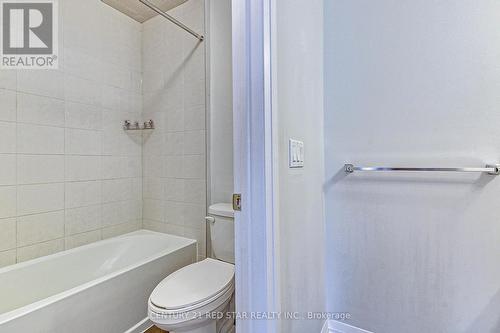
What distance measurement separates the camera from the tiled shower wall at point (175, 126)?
1996mm

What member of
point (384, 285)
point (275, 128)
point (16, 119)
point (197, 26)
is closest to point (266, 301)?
point (275, 128)

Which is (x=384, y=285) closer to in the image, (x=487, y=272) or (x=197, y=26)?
(x=487, y=272)

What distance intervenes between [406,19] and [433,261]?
121 cm

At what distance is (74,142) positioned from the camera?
72.1 inches

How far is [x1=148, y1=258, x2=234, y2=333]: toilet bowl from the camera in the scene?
3.61ft

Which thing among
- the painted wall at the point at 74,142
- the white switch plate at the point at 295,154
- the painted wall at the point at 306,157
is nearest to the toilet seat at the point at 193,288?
the painted wall at the point at 306,157

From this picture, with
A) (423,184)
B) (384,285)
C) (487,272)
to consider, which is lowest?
(384,285)

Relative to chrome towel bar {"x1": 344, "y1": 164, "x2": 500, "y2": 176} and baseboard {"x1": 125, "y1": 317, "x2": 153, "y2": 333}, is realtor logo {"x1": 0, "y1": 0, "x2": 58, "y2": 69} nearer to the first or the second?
baseboard {"x1": 125, "y1": 317, "x2": 153, "y2": 333}

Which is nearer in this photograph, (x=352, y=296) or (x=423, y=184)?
(x=423, y=184)

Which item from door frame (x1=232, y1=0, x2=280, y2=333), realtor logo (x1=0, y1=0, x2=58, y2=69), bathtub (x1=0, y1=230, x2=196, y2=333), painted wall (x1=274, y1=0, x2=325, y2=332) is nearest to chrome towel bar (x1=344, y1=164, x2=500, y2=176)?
painted wall (x1=274, y1=0, x2=325, y2=332)

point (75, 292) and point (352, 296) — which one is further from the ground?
point (75, 292)

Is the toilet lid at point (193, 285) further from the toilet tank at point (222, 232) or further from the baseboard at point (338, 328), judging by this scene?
the baseboard at point (338, 328)

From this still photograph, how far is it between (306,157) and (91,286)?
1246 millimetres

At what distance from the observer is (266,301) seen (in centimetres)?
73
